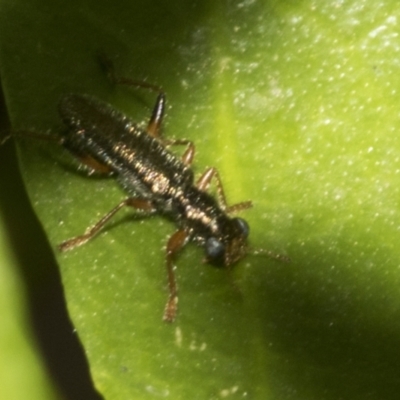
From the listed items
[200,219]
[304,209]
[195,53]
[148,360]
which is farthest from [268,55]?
[148,360]

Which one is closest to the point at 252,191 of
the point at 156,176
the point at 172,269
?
the point at 172,269

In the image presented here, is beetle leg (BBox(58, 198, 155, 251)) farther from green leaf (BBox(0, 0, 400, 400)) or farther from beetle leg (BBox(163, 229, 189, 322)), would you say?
beetle leg (BBox(163, 229, 189, 322))

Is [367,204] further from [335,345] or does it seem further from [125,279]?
[125,279]

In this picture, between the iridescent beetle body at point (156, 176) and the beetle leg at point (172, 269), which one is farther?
the iridescent beetle body at point (156, 176)

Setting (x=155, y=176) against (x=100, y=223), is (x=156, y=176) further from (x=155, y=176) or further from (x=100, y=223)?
(x=100, y=223)

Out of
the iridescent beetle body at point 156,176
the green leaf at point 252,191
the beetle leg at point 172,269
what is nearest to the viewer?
the green leaf at point 252,191

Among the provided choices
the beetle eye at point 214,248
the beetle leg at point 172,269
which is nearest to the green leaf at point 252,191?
the beetle leg at point 172,269

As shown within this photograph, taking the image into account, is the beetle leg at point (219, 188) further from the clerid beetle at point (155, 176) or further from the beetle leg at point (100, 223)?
the beetle leg at point (100, 223)

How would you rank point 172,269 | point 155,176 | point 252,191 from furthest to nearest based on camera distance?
1. point 155,176
2. point 172,269
3. point 252,191
